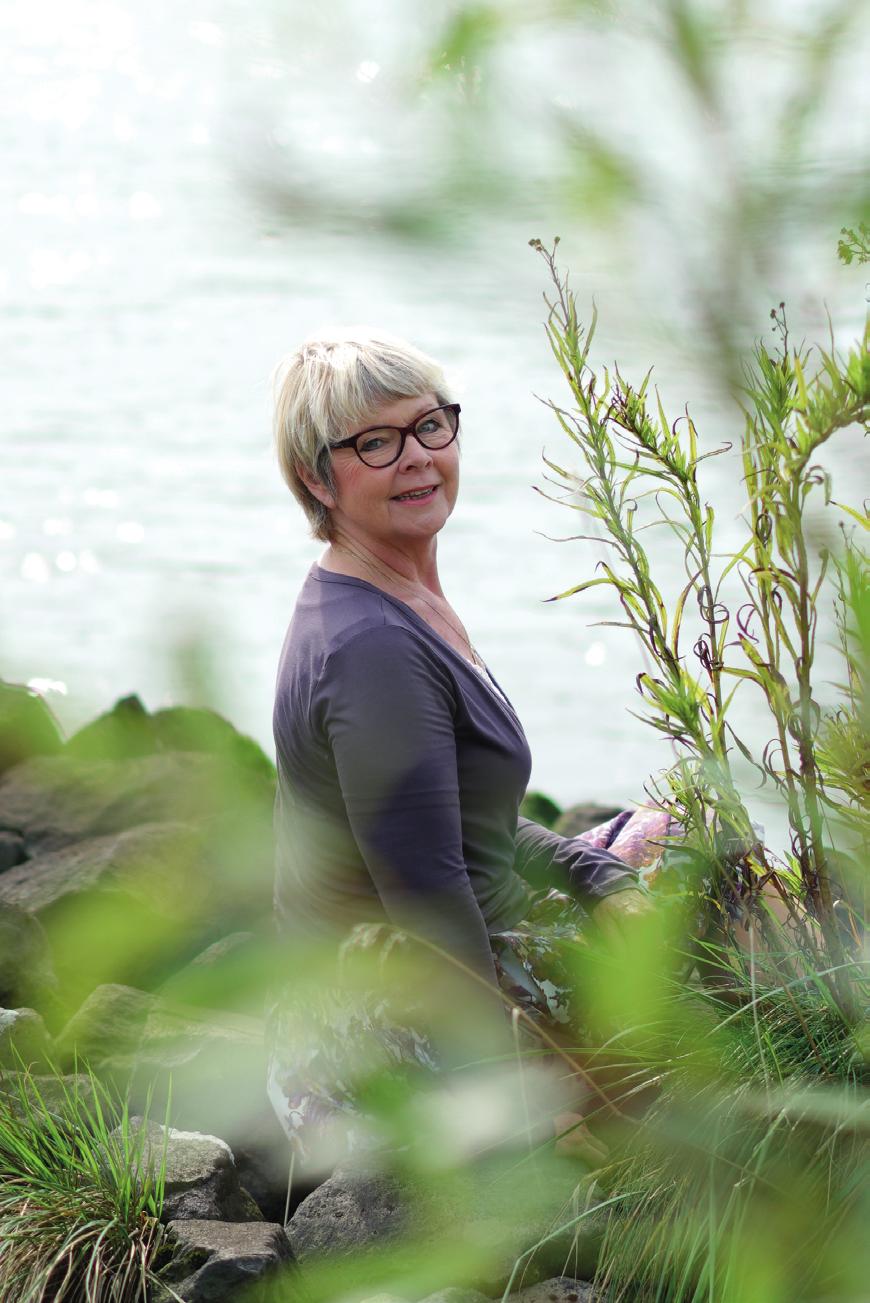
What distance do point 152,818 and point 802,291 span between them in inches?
138

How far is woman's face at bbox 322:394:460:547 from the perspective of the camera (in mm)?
2281

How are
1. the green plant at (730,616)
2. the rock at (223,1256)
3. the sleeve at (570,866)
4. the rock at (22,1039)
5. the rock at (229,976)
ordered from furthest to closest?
the rock at (22,1039)
the sleeve at (570,866)
the rock at (223,1256)
the rock at (229,976)
the green plant at (730,616)

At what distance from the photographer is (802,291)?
0.59 meters

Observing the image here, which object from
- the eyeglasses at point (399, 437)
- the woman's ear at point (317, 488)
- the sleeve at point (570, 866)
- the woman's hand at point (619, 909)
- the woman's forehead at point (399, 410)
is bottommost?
the woman's hand at point (619, 909)

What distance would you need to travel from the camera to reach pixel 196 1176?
2143mm

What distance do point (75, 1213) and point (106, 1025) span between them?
0.87 meters

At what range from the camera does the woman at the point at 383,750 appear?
2.06 meters

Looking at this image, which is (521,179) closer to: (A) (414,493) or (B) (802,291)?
(B) (802,291)

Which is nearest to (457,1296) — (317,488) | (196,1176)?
(196,1176)

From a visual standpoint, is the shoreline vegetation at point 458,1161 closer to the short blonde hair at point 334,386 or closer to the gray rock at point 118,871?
the gray rock at point 118,871

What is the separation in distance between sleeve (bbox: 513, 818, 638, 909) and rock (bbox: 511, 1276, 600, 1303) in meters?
0.67

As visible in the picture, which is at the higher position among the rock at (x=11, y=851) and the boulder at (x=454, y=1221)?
the rock at (x=11, y=851)

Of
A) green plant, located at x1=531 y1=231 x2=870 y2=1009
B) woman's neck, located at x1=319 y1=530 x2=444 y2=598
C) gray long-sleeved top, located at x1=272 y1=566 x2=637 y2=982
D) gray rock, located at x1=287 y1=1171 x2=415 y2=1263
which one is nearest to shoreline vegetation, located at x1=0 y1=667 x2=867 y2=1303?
gray rock, located at x1=287 y1=1171 x2=415 y2=1263

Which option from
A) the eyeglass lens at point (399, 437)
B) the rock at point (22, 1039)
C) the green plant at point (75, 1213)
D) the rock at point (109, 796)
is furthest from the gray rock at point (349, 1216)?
the rock at point (109, 796)
